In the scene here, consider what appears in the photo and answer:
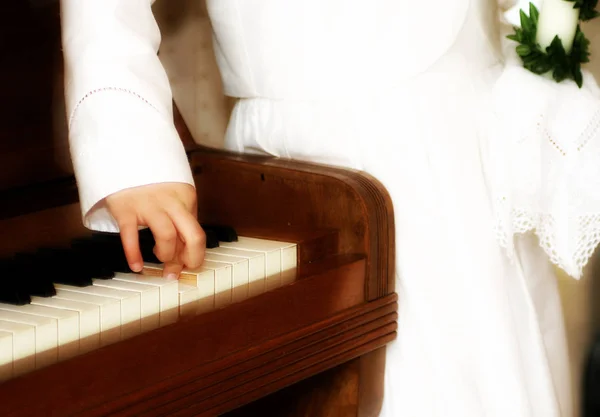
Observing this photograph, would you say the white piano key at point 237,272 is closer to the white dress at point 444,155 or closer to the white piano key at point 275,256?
the white piano key at point 275,256

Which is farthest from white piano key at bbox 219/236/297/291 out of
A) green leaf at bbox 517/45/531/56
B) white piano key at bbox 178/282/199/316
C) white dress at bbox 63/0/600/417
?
green leaf at bbox 517/45/531/56

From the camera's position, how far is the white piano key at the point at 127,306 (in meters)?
0.93

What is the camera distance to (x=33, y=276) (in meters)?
1.01

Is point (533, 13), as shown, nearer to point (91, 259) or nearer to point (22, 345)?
point (91, 259)

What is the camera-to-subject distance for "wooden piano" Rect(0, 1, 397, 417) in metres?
0.94

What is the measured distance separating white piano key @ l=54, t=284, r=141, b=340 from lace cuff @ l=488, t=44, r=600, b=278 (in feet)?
1.90

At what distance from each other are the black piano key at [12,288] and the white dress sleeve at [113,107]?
13cm

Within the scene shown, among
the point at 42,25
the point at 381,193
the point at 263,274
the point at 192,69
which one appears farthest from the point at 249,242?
the point at 192,69

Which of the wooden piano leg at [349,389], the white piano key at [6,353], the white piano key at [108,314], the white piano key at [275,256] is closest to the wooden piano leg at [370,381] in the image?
the wooden piano leg at [349,389]

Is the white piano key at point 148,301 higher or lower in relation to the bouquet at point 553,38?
lower

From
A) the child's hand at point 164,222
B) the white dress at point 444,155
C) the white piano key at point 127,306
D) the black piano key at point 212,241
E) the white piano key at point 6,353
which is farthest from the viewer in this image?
the white dress at point 444,155

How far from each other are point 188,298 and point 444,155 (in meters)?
0.47

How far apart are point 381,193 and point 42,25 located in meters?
0.55

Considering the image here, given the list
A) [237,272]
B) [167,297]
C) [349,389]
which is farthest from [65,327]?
[349,389]
